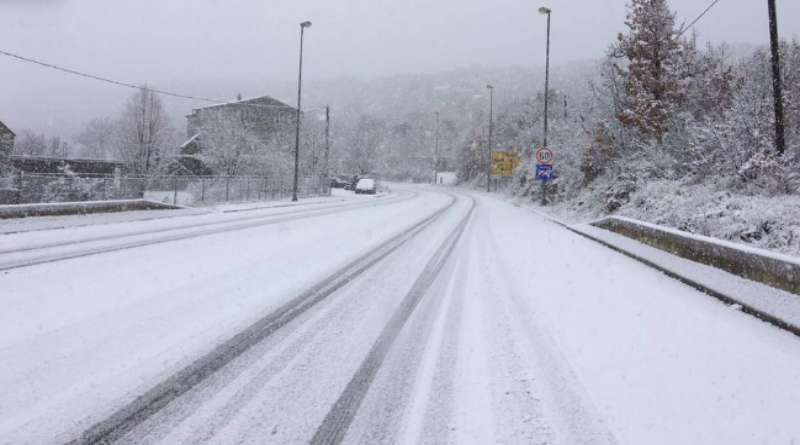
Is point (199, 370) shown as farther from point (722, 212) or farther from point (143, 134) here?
point (143, 134)

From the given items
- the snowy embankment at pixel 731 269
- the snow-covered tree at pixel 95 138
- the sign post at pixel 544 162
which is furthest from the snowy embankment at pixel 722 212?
the snow-covered tree at pixel 95 138

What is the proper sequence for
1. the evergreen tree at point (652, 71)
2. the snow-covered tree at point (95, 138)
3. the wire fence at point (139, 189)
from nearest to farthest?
the evergreen tree at point (652, 71) → the wire fence at point (139, 189) → the snow-covered tree at point (95, 138)

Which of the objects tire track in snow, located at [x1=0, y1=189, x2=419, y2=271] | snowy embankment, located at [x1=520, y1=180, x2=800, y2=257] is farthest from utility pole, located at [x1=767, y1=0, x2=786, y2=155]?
tire track in snow, located at [x1=0, y1=189, x2=419, y2=271]

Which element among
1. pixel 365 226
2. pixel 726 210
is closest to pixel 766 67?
pixel 726 210

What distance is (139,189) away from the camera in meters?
21.8

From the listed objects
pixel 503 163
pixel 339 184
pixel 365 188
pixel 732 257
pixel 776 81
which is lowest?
pixel 732 257

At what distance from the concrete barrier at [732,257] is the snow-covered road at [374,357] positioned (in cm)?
64

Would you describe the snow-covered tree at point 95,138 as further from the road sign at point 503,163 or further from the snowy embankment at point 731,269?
the snowy embankment at point 731,269

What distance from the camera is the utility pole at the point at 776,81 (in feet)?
32.8

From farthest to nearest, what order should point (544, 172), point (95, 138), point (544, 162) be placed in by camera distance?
point (95, 138)
point (544, 172)
point (544, 162)

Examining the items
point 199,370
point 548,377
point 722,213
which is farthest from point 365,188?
point 548,377

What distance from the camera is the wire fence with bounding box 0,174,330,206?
20.0m

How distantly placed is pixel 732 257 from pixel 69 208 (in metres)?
16.5

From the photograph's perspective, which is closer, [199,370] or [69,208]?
[199,370]
